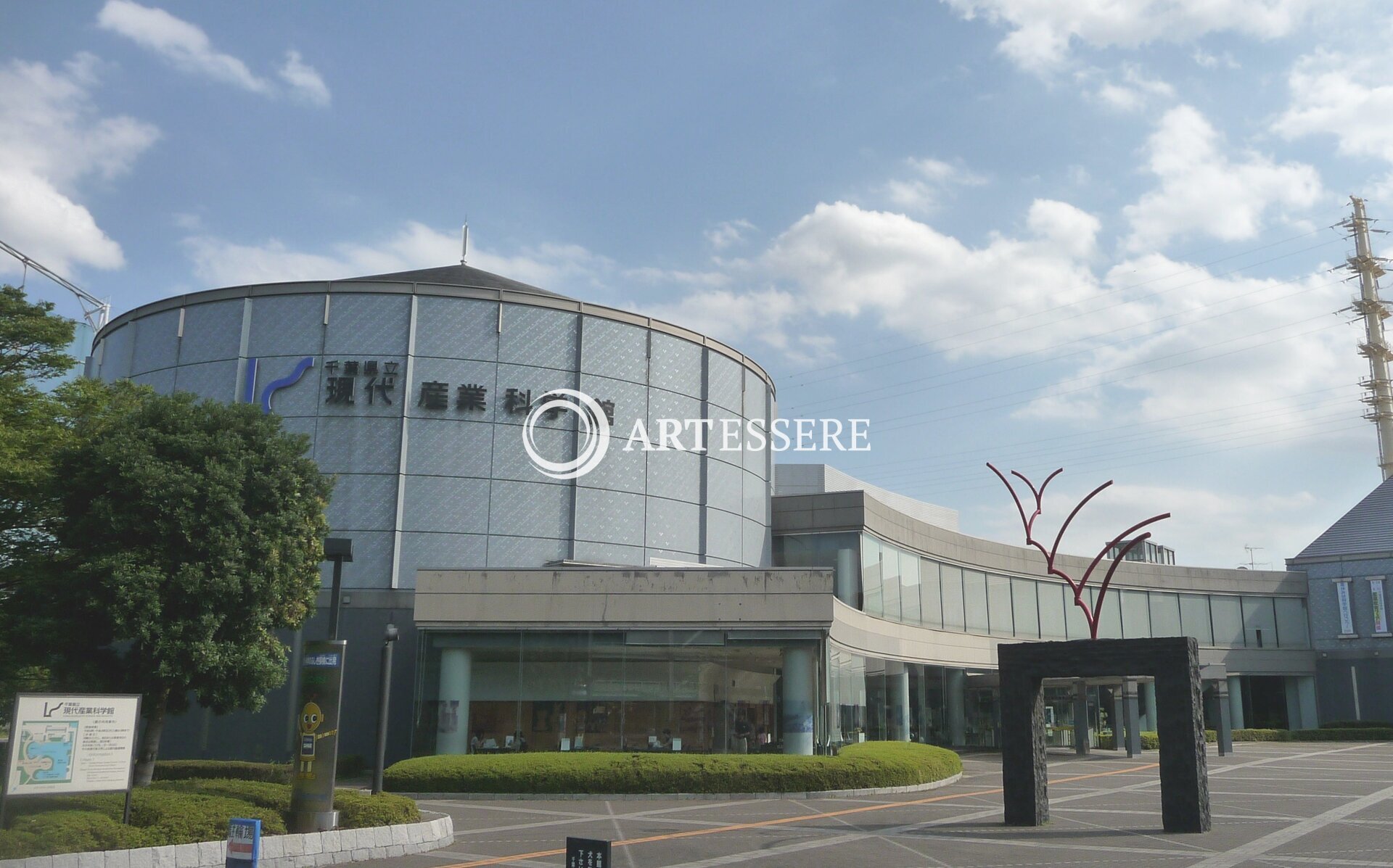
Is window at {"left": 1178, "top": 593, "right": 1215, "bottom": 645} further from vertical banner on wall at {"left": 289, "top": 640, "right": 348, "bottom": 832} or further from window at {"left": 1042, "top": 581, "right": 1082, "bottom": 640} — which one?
vertical banner on wall at {"left": 289, "top": 640, "right": 348, "bottom": 832}

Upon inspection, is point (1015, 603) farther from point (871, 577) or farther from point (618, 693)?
point (618, 693)

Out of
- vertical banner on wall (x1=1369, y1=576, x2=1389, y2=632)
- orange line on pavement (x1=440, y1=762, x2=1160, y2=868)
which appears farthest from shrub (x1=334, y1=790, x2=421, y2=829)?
vertical banner on wall (x1=1369, y1=576, x2=1389, y2=632)

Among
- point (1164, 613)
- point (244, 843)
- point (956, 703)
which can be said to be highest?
point (1164, 613)

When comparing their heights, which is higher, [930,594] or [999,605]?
[930,594]

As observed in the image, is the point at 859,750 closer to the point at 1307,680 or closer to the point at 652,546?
the point at 652,546

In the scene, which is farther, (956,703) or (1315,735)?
(1315,735)

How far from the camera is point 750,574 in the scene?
3097cm

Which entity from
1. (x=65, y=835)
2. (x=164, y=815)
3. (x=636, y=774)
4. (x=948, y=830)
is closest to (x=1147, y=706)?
(x=636, y=774)

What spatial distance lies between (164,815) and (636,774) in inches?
483

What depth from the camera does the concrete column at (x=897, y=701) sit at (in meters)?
41.5

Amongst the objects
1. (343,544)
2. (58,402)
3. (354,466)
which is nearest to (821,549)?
(354,466)

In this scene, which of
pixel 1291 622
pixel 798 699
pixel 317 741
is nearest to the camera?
pixel 317 741

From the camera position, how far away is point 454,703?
3094 cm

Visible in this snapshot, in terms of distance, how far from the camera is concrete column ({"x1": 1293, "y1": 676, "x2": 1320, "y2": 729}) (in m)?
57.3
